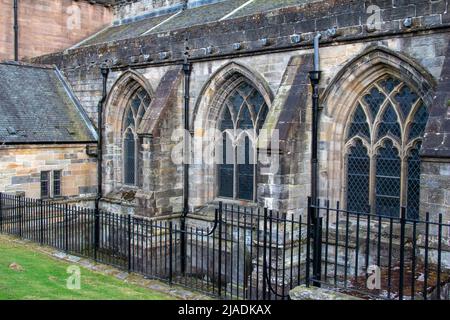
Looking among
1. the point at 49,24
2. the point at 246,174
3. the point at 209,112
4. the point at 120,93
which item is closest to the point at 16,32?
the point at 49,24

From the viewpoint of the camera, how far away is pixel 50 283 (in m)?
8.86

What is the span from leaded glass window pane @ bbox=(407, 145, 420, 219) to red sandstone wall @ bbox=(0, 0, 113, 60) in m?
19.2

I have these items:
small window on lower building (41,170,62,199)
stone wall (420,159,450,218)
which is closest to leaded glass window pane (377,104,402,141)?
stone wall (420,159,450,218)

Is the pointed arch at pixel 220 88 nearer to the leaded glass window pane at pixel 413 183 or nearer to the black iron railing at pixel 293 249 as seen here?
the black iron railing at pixel 293 249

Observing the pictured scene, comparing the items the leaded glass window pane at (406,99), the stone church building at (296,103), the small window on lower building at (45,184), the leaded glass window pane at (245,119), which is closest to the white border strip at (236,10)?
the stone church building at (296,103)

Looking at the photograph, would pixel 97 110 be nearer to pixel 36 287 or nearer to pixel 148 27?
pixel 148 27

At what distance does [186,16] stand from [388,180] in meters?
12.7

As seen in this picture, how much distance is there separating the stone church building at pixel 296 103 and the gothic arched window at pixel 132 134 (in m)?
0.07

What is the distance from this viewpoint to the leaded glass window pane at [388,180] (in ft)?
35.6

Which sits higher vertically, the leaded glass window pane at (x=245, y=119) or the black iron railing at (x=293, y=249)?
the leaded glass window pane at (x=245, y=119)

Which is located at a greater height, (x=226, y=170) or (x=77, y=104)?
(x=77, y=104)

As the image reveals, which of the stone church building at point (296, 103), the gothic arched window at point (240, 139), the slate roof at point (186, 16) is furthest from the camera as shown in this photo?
the slate roof at point (186, 16)

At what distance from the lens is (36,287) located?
8.45 meters

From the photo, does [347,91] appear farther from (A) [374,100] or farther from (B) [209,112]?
(B) [209,112]
